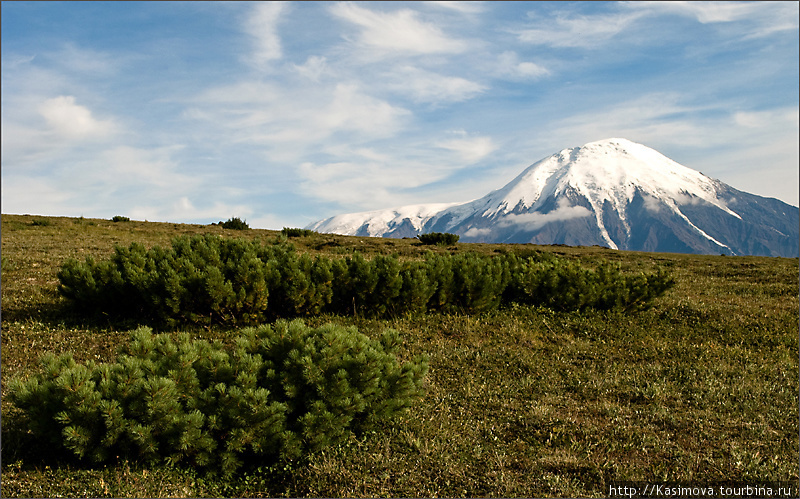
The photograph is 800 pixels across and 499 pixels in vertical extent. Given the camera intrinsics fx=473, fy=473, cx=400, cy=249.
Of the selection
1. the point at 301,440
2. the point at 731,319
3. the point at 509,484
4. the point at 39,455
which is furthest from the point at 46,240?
the point at 731,319

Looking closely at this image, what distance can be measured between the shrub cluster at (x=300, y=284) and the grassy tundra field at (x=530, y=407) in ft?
1.76

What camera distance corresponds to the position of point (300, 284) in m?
11.6

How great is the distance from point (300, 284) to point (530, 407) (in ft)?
20.2

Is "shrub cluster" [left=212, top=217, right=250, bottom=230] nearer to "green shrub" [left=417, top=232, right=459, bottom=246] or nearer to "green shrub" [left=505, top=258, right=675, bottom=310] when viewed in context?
"green shrub" [left=417, top=232, right=459, bottom=246]

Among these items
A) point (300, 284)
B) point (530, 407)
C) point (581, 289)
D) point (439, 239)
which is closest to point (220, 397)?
point (530, 407)

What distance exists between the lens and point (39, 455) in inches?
230

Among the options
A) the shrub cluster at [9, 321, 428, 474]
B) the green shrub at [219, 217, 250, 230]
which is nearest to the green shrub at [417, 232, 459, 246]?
the green shrub at [219, 217, 250, 230]

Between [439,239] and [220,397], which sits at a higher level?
[439,239]

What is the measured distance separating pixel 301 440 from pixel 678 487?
4.76 m

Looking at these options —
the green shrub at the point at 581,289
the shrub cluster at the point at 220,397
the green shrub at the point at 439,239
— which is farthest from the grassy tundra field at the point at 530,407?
the green shrub at the point at 439,239

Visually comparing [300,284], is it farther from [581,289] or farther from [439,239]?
[439,239]

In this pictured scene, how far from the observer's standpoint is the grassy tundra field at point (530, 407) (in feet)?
18.6

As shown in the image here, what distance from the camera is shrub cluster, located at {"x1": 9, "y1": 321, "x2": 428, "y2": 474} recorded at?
5344 mm

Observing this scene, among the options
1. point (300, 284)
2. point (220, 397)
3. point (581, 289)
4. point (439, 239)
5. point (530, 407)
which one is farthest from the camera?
point (439, 239)
